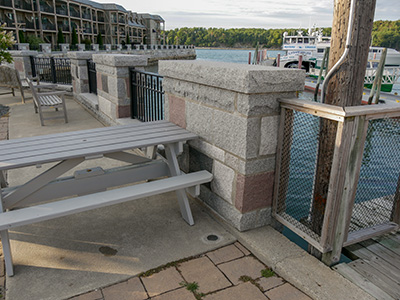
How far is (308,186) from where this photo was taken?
5.64m

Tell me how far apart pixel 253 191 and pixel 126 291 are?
4.45 feet

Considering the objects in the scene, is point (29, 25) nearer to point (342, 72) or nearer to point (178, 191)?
point (178, 191)

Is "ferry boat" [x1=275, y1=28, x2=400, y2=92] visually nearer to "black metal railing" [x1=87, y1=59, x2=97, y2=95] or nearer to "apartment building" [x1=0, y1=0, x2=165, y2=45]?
"black metal railing" [x1=87, y1=59, x2=97, y2=95]

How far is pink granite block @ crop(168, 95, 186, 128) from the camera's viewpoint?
3.71 m

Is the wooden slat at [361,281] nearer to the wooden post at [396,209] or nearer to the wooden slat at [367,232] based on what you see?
the wooden slat at [367,232]

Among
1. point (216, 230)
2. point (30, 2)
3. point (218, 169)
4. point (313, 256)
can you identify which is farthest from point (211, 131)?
point (30, 2)

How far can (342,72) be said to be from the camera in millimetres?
2758

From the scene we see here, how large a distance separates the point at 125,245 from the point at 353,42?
263 cm

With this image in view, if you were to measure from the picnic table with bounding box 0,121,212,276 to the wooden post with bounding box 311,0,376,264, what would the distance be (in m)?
1.09

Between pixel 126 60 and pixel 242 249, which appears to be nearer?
pixel 242 249

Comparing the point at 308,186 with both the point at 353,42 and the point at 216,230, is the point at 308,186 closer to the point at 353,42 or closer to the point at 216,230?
the point at 216,230

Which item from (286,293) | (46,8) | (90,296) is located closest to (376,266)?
(286,293)

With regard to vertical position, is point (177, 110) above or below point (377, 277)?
above

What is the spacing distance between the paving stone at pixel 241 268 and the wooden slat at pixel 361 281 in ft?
1.99
